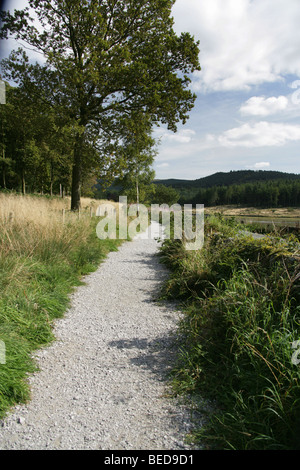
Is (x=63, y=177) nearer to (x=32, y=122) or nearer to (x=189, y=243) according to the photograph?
(x=32, y=122)

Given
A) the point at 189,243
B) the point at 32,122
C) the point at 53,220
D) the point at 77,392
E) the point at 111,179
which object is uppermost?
the point at 32,122

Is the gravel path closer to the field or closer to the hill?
the field

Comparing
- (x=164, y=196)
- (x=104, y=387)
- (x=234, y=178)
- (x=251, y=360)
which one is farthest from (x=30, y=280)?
(x=234, y=178)

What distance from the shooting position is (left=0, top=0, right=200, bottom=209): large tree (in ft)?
34.1

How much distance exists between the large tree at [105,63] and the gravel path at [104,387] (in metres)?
8.57

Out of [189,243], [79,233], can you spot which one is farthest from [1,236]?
[189,243]

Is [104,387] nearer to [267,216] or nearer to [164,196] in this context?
[267,216]

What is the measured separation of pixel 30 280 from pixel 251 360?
313cm

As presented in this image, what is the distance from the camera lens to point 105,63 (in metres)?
10.8

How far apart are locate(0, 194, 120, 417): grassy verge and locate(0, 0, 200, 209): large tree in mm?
5703

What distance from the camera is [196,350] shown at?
271 cm

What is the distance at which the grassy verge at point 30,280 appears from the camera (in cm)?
240

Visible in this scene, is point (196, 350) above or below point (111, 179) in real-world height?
below

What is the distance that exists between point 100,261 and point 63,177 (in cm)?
3039
